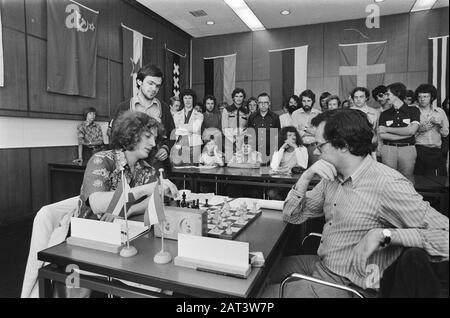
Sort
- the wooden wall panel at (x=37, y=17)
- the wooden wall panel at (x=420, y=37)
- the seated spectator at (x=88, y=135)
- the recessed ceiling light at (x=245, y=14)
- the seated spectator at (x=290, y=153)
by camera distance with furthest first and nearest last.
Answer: the wooden wall panel at (x=420, y=37)
the recessed ceiling light at (x=245, y=14)
the seated spectator at (x=88, y=135)
the wooden wall panel at (x=37, y=17)
the seated spectator at (x=290, y=153)

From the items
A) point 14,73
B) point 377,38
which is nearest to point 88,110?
point 14,73

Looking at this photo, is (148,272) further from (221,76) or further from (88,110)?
(221,76)

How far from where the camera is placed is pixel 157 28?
20.7ft

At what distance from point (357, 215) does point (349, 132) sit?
0.34 meters

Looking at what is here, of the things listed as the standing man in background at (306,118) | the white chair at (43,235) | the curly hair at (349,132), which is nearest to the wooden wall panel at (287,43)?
the standing man in background at (306,118)

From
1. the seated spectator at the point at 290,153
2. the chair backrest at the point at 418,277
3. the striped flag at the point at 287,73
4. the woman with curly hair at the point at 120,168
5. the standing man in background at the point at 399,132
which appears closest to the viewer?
the chair backrest at the point at 418,277

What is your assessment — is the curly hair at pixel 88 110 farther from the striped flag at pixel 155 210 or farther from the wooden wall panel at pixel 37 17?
the striped flag at pixel 155 210

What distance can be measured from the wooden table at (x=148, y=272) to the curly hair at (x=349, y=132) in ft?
1.61

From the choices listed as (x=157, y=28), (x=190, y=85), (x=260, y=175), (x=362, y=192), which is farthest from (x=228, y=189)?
(x=190, y=85)

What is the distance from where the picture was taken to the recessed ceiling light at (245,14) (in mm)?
5205

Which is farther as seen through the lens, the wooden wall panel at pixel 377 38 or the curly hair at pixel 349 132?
the wooden wall panel at pixel 377 38

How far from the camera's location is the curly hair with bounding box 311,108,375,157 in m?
1.26

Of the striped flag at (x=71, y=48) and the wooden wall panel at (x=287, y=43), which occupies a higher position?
the wooden wall panel at (x=287, y=43)

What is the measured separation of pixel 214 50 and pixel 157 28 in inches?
64.6
